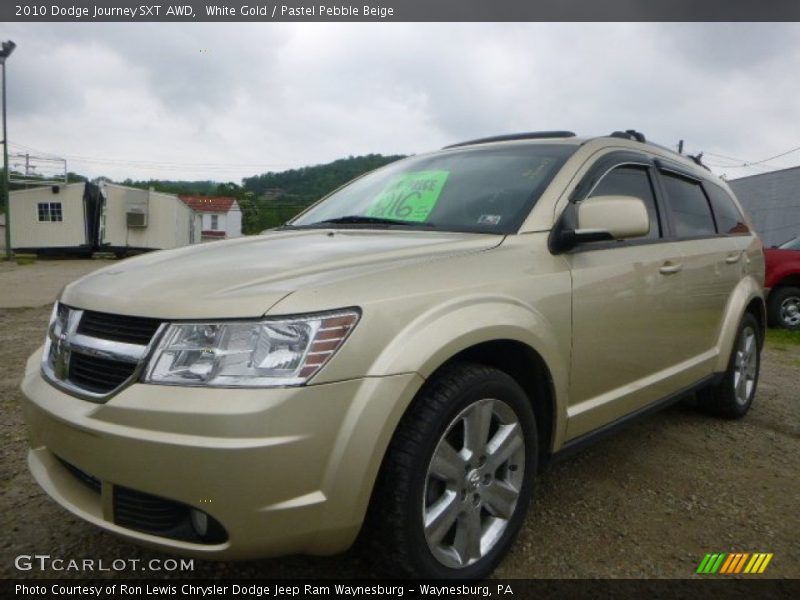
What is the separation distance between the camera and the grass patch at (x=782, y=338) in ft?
24.0

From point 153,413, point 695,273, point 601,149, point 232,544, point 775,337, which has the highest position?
point 601,149

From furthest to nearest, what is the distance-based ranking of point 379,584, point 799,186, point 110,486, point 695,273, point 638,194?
point 799,186
point 695,273
point 638,194
point 379,584
point 110,486

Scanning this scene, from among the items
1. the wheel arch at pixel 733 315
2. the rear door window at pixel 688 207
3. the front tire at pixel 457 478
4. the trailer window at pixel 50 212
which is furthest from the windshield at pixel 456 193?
the trailer window at pixel 50 212

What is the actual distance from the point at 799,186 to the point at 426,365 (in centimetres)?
2025

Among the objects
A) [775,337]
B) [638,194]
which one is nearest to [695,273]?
[638,194]

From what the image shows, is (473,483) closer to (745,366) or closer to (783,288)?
(745,366)

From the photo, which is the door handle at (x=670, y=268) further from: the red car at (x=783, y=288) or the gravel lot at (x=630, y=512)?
the red car at (x=783, y=288)

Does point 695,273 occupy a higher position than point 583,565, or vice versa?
point 695,273

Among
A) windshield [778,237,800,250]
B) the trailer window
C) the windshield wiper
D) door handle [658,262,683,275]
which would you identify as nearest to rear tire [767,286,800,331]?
windshield [778,237,800,250]

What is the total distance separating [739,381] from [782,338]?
192 inches

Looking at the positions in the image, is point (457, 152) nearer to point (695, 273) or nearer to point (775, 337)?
point (695, 273)

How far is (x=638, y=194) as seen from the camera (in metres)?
2.87

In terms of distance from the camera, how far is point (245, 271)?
1.75 meters

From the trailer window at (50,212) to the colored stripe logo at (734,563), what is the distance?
2402 centimetres
